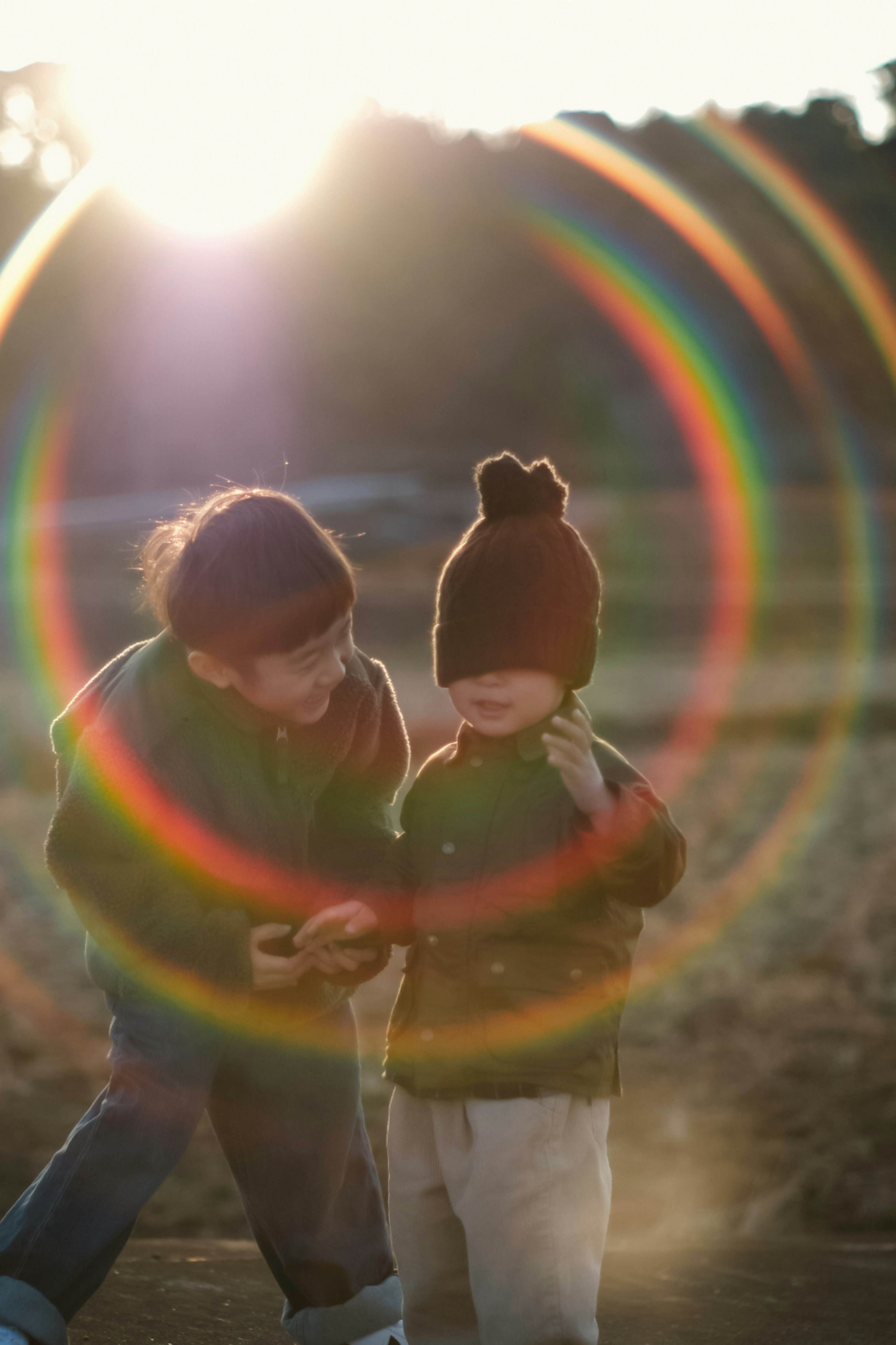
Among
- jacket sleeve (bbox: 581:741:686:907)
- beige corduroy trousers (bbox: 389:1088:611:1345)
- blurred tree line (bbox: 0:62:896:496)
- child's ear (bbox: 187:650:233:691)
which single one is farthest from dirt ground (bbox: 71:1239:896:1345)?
blurred tree line (bbox: 0:62:896:496)

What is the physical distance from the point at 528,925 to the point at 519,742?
0.85 feet

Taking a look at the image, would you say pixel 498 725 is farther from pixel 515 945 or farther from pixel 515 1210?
pixel 515 1210

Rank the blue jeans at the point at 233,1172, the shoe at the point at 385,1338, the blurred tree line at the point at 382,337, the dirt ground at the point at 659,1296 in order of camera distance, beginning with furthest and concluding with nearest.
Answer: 1. the blurred tree line at the point at 382,337
2. the dirt ground at the point at 659,1296
3. the shoe at the point at 385,1338
4. the blue jeans at the point at 233,1172

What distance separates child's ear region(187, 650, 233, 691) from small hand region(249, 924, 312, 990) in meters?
0.36


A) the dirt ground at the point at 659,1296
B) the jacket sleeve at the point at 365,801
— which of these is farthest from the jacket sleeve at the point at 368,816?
the dirt ground at the point at 659,1296

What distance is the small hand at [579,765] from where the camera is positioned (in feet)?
5.61

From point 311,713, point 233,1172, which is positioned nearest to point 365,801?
point 311,713

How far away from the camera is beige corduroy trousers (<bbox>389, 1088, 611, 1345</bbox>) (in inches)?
68.8

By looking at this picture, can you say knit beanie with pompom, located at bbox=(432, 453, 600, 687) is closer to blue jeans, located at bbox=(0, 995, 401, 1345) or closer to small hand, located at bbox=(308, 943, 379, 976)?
small hand, located at bbox=(308, 943, 379, 976)

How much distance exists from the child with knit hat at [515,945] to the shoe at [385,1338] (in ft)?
0.50

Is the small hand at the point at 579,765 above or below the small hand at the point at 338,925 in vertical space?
above

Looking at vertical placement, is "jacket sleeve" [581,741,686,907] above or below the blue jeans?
above

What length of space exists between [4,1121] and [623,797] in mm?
2510

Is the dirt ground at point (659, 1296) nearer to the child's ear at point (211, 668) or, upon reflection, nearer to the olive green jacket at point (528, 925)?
the olive green jacket at point (528, 925)
